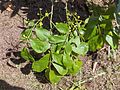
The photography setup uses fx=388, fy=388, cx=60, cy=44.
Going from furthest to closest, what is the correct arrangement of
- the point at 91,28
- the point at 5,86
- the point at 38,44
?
the point at 5,86 → the point at 91,28 → the point at 38,44

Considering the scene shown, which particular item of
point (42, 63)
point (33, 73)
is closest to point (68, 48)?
point (42, 63)

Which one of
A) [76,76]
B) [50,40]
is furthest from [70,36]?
[76,76]

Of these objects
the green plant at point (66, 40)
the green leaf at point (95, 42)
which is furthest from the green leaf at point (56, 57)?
the green leaf at point (95, 42)

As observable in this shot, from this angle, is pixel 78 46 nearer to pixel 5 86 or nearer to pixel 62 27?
pixel 62 27

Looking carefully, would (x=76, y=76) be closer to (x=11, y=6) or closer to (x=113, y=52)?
(x=113, y=52)

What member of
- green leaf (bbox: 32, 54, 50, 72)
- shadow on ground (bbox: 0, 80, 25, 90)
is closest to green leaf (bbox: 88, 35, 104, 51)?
green leaf (bbox: 32, 54, 50, 72)

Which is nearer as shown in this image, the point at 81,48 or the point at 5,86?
the point at 81,48
